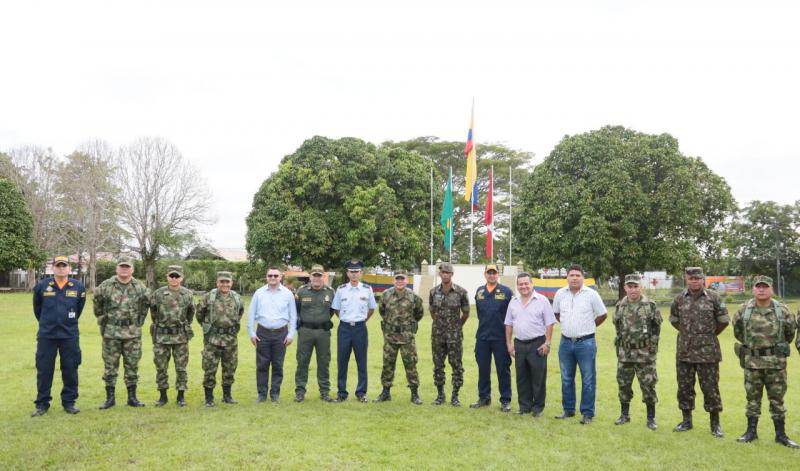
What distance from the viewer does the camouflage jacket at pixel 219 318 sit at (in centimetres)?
743

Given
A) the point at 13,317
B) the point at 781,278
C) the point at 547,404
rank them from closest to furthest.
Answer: the point at 547,404 → the point at 13,317 → the point at 781,278

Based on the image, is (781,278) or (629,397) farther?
(781,278)

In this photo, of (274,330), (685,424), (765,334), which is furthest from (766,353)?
(274,330)

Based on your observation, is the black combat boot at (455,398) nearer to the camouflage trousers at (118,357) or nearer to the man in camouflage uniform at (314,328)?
the man in camouflage uniform at (314,328)

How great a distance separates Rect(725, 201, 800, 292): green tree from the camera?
3934 centimetres

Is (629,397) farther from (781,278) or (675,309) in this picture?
(781,278)

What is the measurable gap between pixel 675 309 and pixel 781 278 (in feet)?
125

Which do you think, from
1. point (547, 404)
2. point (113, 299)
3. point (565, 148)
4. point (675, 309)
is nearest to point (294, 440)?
point (113, 299)

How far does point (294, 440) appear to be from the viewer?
5.91 m

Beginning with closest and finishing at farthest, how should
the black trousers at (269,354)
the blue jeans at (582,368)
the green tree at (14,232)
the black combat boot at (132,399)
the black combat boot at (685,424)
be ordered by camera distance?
the black combat boot at (685,424)
the blue jeans at (582,368)
the black combat boot at (132,399)
the black trousers at (269,354)
the green tree at (14,232)

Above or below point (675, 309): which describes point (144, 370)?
below

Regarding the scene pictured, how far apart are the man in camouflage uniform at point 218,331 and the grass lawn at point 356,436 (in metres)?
0.44

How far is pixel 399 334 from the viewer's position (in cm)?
777

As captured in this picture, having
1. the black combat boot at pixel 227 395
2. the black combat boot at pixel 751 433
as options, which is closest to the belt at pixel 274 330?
the black combat boot at pixel 227 395
